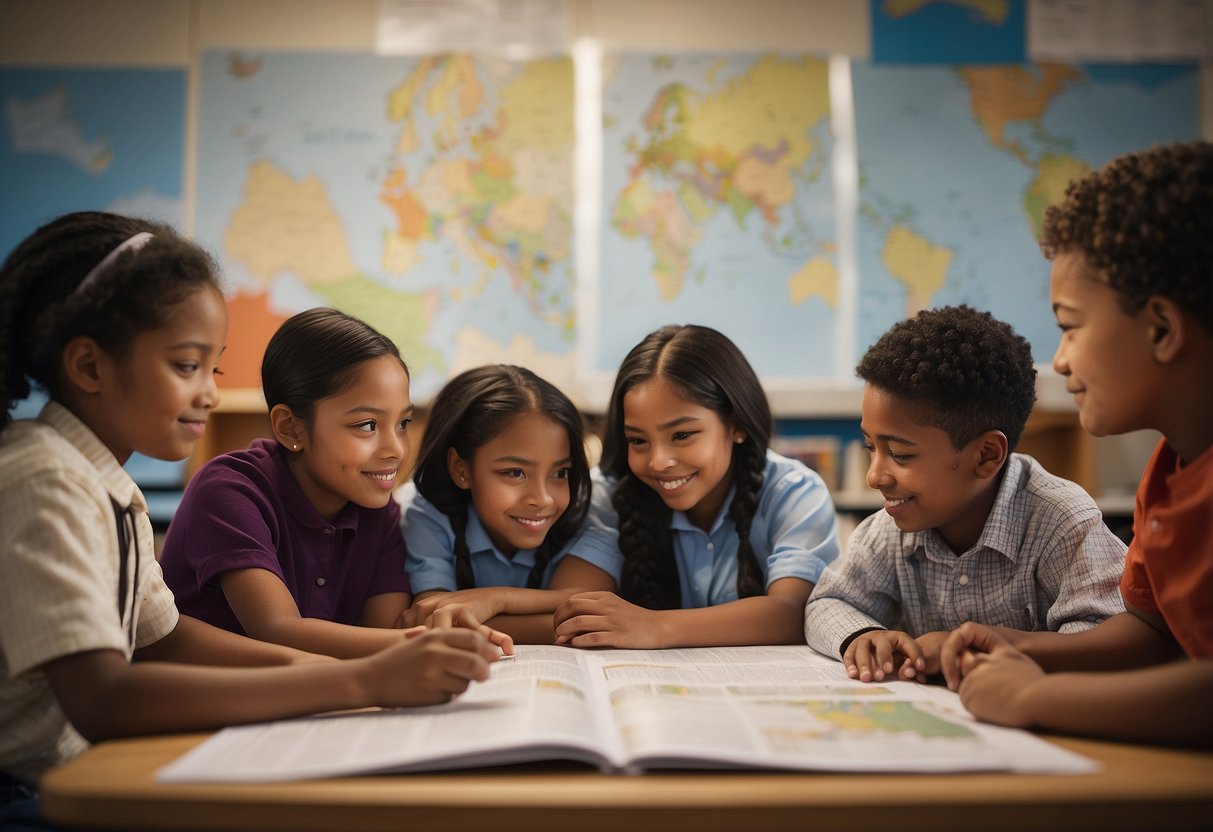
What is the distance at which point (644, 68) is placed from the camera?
3871 millimetres

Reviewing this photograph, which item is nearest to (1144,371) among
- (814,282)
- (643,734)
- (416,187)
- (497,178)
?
(643,734)

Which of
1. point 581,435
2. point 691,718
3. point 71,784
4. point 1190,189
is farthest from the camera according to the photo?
point 581,435

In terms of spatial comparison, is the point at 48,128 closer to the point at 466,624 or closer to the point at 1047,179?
the point at 466,624

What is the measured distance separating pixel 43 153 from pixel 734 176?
278cm

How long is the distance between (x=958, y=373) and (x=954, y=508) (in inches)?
8.2

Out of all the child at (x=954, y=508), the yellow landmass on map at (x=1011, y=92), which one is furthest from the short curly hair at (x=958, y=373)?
the yellow landmass on map at (x=1011, y=92)

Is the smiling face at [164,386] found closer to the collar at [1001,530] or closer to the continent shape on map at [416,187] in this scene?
the collar at [1001,530]

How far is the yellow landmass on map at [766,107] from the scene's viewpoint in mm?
3869

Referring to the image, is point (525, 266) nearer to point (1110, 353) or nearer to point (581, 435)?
point (581, 435)

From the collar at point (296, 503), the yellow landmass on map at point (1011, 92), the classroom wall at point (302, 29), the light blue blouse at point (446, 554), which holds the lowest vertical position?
the light blue blouse at point (446, 554)

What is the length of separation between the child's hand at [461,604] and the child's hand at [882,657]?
62cm

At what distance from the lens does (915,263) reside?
388 centimetres

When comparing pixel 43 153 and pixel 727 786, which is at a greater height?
pixel 43 153

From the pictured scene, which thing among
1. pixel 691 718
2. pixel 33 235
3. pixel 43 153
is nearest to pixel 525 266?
pixel 43 153
